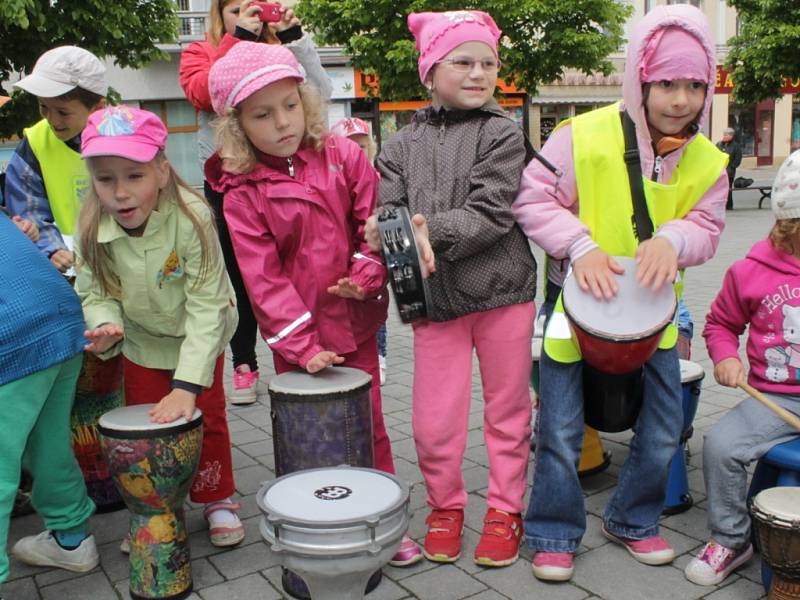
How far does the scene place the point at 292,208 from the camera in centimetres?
279

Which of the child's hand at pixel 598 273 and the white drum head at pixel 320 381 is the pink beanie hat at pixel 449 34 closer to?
the child's hand at pixel 598 273

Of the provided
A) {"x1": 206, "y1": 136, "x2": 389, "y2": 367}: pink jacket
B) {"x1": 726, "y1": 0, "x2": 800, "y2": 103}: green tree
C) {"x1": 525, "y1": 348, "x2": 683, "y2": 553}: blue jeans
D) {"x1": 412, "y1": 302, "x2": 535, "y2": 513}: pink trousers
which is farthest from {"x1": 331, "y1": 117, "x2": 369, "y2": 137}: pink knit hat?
{"x1": 726, "y1": 0, "x2": 800, "y2": 103}: green tree

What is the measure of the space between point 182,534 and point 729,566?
177 centimetres

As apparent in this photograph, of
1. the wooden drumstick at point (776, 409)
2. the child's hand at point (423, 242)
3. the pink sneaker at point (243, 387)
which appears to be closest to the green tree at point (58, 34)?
the pink sneaker at point (243, 387)

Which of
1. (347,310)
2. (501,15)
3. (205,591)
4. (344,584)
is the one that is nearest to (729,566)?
(344,584)

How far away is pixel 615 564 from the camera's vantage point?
278 cm

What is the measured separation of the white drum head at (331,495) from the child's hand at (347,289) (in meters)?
0.67

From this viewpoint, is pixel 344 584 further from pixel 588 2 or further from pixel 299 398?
pixel 588 2

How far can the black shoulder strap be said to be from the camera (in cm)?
259

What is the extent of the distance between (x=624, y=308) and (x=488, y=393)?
64 cm

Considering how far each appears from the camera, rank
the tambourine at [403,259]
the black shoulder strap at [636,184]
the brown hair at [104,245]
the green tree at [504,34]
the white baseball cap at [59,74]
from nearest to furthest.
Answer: the tambourine at [403,259]
the black shoulder strap at [636,184]
the brown hair at [104,245]
the white baseball cap at [59,74]
the green tree at [504,34]

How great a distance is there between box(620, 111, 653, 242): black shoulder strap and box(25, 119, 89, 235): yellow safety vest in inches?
81.6

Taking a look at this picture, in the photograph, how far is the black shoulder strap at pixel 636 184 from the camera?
8.49 feet

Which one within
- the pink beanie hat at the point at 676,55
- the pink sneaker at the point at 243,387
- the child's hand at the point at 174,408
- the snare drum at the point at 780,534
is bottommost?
the pink sneaker at the point at 243,387
